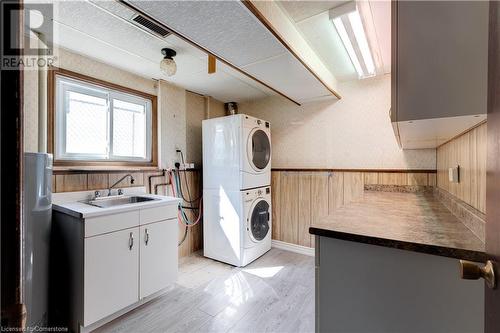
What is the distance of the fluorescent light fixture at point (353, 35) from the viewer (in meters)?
1.52

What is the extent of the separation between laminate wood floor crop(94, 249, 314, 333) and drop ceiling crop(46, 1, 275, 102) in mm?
2245

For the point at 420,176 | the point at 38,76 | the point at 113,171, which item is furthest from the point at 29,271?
the point at 420,176

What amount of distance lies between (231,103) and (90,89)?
1.95 metres

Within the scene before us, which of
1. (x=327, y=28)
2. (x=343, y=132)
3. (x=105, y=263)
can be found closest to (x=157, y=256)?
(x=105, y=263)

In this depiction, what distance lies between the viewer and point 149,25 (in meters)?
1.65

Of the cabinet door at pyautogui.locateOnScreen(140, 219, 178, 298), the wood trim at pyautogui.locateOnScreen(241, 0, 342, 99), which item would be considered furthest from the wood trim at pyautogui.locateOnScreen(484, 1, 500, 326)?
the cabinet door at pyautogui.locateOnScreen(140, 219, 178, 298)

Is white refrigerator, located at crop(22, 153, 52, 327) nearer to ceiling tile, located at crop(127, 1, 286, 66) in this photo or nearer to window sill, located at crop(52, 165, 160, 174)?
window sill, located at crop(52, 165, 160, 174)

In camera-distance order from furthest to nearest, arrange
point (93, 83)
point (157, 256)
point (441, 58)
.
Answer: point (93, 83), point (157, 256), point (441, 58)

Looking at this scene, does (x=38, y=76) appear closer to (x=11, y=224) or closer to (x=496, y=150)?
(x=11, y=224)

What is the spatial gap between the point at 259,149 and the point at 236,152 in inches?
17.6

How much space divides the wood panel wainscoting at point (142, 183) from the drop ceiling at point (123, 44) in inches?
43.1

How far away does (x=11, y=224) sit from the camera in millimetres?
360

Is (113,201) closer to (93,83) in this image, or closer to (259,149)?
(93,83)

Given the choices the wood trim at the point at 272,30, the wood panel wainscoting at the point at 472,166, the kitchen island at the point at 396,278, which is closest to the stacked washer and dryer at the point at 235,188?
the wood trim at the point at 272,30
